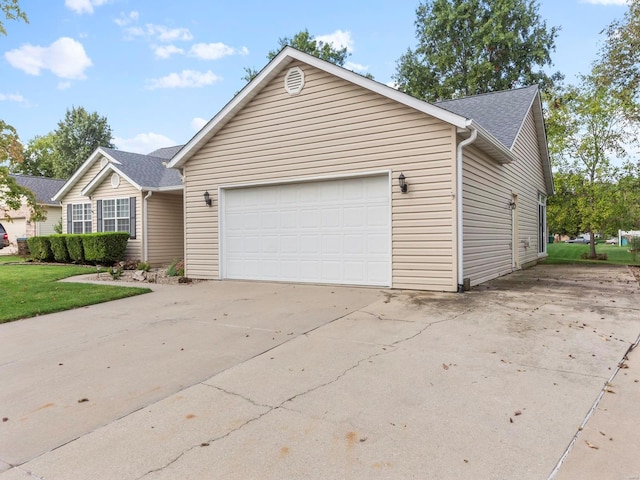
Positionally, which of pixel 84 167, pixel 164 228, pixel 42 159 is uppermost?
pixel 42 159

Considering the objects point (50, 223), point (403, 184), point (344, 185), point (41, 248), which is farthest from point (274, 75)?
point (50, 223)

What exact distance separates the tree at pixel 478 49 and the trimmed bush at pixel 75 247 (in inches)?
888

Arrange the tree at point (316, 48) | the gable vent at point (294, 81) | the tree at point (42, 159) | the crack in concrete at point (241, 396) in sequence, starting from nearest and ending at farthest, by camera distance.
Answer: the crack in concrete at point (241, 396)
the gable vent at point (294, 81)
the tree at point (316, 48)
the tree at point (42, 159)

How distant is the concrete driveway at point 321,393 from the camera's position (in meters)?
2.26

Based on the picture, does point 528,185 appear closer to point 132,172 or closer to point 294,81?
point 294,81

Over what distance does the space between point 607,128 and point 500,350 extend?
1670 centimetres

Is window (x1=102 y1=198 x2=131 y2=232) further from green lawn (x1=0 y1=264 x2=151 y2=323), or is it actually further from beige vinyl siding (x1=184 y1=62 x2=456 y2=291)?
beige vinyl siding (x1=184 y1=62 x2=456 y2=291)

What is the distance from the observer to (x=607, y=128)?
1633 centimetres

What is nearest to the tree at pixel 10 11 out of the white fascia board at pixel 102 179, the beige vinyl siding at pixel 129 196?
the white fascia board at pixel 102 179

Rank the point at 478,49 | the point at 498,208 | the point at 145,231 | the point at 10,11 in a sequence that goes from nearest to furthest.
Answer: the point at 10,11
the point at 498,208
the point at 145,231
the point at 478,49

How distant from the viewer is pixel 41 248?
15781 mm

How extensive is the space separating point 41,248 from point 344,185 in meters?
13.6

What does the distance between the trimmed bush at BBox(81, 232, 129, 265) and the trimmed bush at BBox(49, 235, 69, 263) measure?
137 cm

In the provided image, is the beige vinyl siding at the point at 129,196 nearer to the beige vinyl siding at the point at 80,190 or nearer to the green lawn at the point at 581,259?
the beige vinyl siding at the point at 80,190
